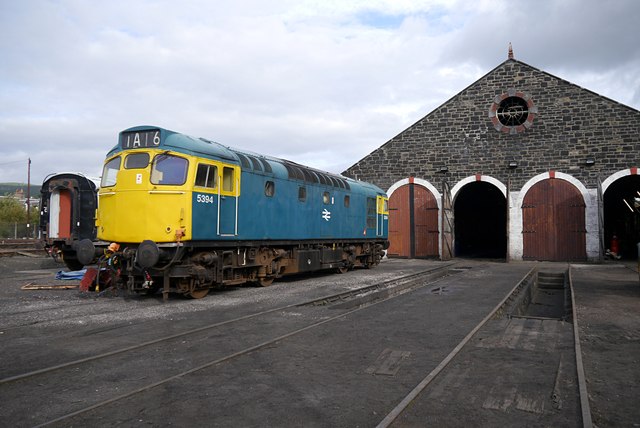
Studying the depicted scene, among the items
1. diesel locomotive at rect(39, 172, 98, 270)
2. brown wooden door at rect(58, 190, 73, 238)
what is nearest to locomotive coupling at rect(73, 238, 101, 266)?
diesel locomotive at rect(39, 172, 98, 270)

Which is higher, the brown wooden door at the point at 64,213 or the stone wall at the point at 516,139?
→ the stone wall at the point at 516,139

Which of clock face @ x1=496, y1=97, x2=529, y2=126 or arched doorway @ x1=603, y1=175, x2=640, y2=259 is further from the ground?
clock face @ x1=496, y1=97, x2=529, y2=126

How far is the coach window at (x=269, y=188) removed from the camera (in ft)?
41.2

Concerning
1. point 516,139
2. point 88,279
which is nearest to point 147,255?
point 88,279

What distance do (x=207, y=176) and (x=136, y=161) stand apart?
57.0 inches

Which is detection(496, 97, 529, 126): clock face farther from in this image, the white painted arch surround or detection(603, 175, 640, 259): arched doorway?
detection(603, 175, 640, 259): arched doorway

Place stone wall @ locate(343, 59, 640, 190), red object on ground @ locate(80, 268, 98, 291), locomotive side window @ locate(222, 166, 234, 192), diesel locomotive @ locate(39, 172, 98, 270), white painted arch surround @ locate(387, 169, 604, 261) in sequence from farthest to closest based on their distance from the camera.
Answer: stone wall @ locate(343, 59, 640, 190)
white painted arch surround @ locate(387, 169, 604, 261)
diesel locomotive @ locate(39, 172, 98, 270)
red object on ground @ locate(80, 268, 98, 291)
locomotive side window @ locate(222, 166, 234, 192)

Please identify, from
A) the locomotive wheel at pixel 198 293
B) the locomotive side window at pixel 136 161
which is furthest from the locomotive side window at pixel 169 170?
the locomotive wheel at pixel 198 293

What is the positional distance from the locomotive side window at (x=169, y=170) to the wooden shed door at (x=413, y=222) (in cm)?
1753

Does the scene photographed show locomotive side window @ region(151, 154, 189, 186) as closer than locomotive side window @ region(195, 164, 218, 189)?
Yes

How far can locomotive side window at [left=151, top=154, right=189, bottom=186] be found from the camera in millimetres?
9820

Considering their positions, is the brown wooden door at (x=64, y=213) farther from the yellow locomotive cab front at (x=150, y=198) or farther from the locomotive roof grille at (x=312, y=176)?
the locomotive roof grille at (x=312, y=176)

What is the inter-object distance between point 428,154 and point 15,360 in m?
22.4

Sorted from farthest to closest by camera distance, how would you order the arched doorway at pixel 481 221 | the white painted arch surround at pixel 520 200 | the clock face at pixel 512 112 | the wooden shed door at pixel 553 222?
the arched doorway at pixel 481 221 < the clock face at pixel 512 112 < the wooden shed door at pixel 553 222 < the white painted arch surround at pixel 520 200
